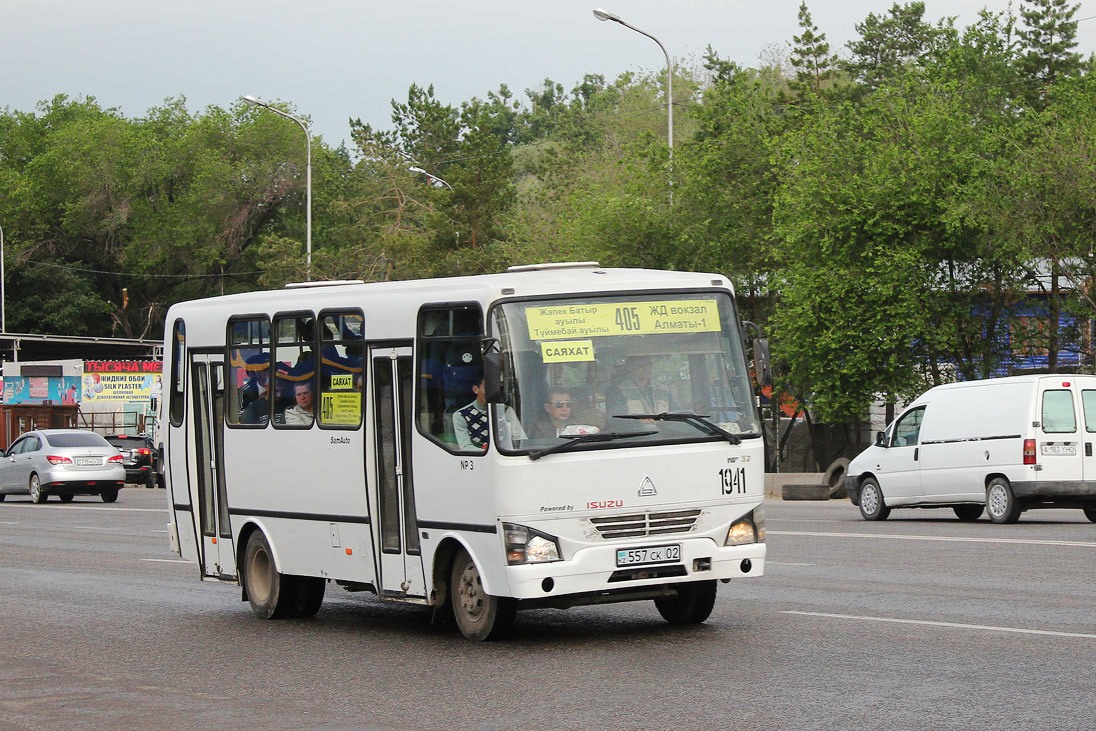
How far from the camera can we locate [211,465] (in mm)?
14586

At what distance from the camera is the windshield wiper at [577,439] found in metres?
11.2

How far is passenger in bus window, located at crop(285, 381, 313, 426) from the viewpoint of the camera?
43.5 feet

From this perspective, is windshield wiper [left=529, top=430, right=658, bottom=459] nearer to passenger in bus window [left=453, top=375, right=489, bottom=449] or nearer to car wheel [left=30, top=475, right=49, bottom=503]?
passenger in bus window [left=453, top=375, right=489, bottom=449]

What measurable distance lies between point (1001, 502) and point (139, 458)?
1266 inches

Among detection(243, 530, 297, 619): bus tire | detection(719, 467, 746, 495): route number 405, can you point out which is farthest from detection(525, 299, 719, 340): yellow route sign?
detection(243, 530, 297, 619): bus tire

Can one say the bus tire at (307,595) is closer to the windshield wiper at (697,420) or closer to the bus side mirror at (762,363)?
the windshield wiper at (697,420)

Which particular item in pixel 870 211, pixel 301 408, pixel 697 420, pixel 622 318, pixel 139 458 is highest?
pixel 870 211

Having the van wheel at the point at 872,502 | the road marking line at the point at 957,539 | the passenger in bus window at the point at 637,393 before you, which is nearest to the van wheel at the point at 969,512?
the van wheel at the point at 872,502

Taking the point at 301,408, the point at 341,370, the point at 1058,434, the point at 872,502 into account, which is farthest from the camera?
the point at 872,502

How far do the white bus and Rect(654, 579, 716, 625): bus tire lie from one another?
1cm

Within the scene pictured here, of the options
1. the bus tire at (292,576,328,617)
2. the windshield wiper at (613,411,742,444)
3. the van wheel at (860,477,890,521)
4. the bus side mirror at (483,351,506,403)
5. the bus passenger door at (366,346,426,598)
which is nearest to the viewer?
the bus side mirror at (483,351,506,403)

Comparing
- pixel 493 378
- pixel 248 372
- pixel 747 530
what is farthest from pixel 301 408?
pixel 747 530

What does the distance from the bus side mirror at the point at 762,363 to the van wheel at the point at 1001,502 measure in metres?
11.9

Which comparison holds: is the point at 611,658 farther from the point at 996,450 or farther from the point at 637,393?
the point at 996,450
